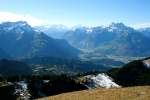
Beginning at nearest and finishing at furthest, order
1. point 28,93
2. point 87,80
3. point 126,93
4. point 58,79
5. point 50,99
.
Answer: point 126,93 < point 50,99 < point 28,93 < point 58,79 < point 87,80

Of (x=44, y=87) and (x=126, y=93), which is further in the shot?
(x=44, y=87)

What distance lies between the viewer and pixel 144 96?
155ft

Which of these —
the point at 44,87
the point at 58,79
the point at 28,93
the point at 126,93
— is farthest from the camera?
Answer: the point at 58,79

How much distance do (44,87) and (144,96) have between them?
123 m

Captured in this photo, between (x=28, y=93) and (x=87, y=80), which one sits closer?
(x=28, y=93)

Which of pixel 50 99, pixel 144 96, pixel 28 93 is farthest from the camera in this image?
pixel 28 93

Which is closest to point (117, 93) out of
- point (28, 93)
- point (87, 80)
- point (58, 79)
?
point (28, 93)

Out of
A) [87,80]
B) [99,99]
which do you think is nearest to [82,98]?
[99,99]

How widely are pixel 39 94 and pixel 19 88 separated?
994cm

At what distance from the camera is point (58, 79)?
589ft

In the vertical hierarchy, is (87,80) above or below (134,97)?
below

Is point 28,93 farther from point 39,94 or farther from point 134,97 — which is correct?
point 134,97

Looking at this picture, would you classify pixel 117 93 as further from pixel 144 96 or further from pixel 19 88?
pixel 19 88

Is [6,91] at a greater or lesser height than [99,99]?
lesser
